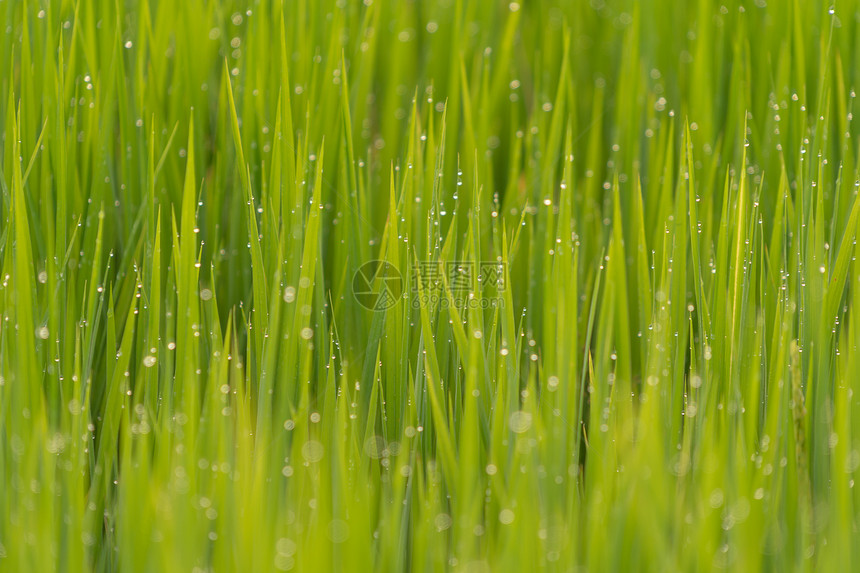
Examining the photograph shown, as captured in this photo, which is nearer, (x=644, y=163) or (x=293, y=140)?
(x=293, y=140)

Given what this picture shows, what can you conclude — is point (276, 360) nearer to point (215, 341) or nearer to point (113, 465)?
point (215, 341)

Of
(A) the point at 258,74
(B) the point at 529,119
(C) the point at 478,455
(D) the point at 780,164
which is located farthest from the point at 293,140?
(D) the point at 780,164

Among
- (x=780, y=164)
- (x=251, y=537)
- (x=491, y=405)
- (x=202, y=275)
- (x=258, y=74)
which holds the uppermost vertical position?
(x=258, y=74)

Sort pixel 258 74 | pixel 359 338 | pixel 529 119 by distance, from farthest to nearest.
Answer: pixel 529 119 < pixel 258 74 < pixel 359 338

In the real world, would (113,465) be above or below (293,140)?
below

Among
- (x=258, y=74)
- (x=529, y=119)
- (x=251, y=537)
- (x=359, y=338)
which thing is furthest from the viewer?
(x=529, y=119)

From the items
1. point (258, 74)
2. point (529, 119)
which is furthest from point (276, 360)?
point (529, 119)

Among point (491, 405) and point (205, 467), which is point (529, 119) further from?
point (205, 467)
